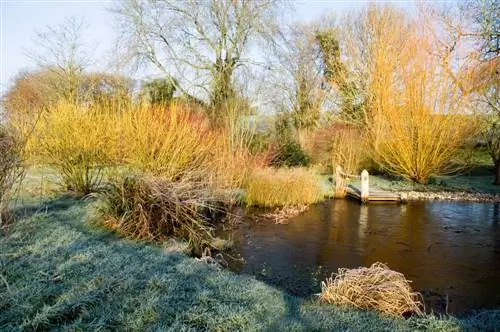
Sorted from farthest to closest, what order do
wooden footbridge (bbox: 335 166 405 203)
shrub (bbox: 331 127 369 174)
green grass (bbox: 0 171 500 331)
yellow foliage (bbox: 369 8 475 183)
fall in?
shrub (bbox: 331 127 369 174), yellow foliage (bbox: 369 8 475 183), wooden footbridge (bbox: 335 166 405 203), green grass (bbox: 0 171 500 331)

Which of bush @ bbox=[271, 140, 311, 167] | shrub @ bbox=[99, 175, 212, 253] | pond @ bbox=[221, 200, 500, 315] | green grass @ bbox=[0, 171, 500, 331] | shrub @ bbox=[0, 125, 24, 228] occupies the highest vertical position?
bush @ bbox=[271, 140, 311, 167]

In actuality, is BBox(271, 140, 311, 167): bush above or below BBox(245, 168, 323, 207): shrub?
above

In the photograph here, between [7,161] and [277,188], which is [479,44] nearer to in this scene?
[277,188]

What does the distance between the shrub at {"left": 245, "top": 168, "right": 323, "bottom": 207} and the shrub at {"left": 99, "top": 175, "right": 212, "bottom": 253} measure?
12.9ft

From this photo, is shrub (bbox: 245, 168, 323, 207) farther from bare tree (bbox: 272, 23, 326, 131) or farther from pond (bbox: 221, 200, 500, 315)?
bare tree (bbox: 272, 23, 326, 131)

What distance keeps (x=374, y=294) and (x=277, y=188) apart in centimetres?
713

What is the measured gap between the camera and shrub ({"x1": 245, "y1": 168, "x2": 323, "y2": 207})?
1114 centimetres

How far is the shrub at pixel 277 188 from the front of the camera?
1114 centimetres

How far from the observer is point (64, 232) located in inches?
221

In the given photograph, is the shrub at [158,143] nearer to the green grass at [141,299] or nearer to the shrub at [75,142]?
the shrub at [75,142]

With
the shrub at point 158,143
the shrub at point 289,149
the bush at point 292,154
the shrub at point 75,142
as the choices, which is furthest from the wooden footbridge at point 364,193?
the shrub at point 75,142

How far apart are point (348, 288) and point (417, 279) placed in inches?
84.1

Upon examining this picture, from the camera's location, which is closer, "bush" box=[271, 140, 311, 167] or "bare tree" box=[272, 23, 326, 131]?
"bush" box=[271, 140, 311, 167]

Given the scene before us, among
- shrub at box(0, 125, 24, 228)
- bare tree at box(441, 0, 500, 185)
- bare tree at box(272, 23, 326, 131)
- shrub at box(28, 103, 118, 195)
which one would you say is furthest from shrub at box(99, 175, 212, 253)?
bare tree at box(272, 23, 326, 131)
